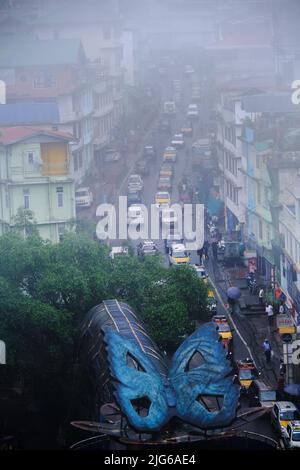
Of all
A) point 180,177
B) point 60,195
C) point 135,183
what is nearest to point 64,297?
point 60,195

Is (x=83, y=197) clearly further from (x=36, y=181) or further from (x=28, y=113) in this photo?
(x=36, y=181)

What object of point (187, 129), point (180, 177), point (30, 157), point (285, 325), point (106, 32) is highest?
point (106, 32)

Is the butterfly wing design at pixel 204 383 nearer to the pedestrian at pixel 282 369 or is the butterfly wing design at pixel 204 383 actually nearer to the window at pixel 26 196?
the pedestrian at pixel 282 369

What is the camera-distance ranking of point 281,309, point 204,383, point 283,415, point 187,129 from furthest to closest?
Result: point 187,129 → point 281,309 → point 283,415 → point 204,383

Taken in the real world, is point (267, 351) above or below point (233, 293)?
below

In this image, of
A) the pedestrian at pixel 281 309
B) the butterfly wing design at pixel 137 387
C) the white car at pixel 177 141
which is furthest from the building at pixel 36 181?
the butterfly wing design at pixel 137 387
